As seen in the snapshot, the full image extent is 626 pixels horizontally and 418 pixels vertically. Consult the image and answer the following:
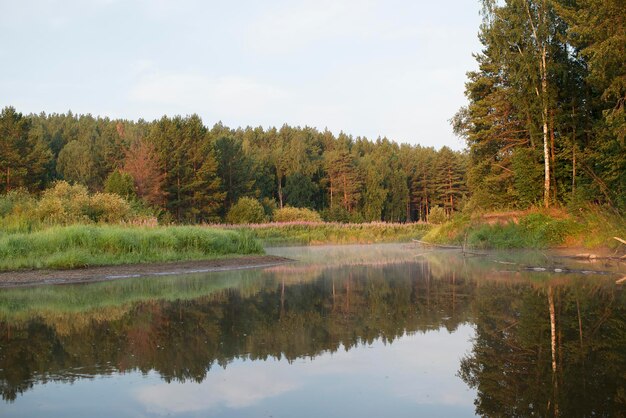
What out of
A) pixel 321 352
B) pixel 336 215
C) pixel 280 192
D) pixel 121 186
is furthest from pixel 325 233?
pixel 280 192

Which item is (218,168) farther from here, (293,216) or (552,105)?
(552,105)

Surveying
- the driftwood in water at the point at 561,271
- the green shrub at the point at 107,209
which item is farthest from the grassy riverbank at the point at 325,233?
the driftwood in water at the point at 561,271

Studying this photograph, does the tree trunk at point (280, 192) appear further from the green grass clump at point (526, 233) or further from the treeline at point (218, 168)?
the green grass clump at point (526, 233)

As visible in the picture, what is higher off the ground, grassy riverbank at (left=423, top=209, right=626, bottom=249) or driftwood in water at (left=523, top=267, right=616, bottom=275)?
grassy riverbank at (left=423, top=209, right=626, bottom=249)

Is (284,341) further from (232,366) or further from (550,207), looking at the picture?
(550,207)

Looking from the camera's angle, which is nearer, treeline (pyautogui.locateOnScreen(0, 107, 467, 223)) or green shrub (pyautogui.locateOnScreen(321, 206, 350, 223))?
treeline (pyautogui.locateOnScreen(0, 107, 467, 223))

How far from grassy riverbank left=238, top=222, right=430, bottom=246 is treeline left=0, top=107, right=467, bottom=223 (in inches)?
330

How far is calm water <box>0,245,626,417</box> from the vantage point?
481 cm

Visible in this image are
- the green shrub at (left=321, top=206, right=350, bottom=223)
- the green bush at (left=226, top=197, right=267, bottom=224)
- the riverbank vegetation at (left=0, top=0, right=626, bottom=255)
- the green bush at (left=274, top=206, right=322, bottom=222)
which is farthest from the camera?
the green shrub at (left=321, top=206, right=350, bottom=223)

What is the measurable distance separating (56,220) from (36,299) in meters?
11.0

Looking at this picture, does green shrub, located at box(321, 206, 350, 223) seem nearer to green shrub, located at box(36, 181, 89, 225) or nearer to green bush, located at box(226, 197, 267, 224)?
green bush, located at box(226, 197, 267, 224)

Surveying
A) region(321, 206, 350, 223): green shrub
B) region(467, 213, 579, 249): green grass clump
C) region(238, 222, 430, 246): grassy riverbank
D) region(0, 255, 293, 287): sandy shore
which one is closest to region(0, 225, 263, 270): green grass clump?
region(0, 255, 293, 287): sandy shore

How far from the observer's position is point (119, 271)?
56.1 ft

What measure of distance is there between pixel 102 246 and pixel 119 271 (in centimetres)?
233
